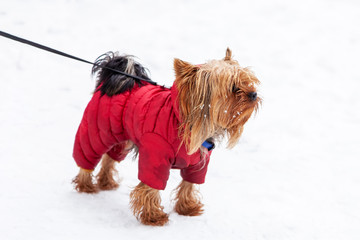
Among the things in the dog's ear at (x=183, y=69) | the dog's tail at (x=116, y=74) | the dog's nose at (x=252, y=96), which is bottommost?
the dog's tail at (x=116, y=74)

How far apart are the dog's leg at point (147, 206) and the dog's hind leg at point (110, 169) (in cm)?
62

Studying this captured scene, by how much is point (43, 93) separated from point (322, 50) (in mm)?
5175

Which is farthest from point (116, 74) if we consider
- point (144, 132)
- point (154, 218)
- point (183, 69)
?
point (154, 218)

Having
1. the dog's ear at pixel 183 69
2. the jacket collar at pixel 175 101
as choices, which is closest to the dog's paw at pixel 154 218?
the jacket collar at pixel 175 101

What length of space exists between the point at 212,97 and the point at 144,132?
2.13 feet

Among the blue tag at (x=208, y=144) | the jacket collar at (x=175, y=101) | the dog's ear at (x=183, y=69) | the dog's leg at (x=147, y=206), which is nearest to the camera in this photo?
the dog's ear at (x=183, y=69)

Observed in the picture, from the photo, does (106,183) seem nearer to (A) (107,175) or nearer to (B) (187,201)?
(A) (107,175)

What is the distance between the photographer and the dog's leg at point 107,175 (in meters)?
4.23

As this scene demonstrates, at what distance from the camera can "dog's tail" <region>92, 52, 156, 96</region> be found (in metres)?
3.65

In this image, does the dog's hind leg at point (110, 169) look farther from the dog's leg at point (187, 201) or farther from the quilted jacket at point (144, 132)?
the dog's leg at point (187, 201)

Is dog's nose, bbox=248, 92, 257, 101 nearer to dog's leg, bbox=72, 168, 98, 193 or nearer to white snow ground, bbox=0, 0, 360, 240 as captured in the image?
white snow ground, bbox=0, 0, 360, 240

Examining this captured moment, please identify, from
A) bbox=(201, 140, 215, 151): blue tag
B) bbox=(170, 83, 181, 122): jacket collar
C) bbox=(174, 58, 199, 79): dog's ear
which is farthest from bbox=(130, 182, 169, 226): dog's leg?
bbox=(174, 58, 199, 79): dog's ear

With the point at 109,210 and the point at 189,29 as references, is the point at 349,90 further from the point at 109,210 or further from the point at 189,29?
the point at 109,210

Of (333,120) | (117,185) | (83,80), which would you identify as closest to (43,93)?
(83,80)
